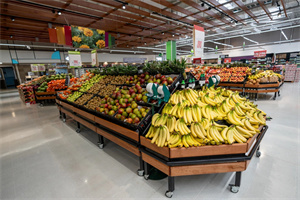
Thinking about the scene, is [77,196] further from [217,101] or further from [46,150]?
[217,101]

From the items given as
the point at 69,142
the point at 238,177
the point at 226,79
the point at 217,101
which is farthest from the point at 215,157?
the point at 226,79

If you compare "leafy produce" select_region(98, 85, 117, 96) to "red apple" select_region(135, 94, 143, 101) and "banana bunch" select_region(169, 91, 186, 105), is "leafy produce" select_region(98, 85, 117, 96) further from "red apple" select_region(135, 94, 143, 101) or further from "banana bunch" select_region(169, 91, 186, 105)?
"banana bunch" select_region(169, 91, 186, 105)

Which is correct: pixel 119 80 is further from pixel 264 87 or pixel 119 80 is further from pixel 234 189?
pixel 264 87

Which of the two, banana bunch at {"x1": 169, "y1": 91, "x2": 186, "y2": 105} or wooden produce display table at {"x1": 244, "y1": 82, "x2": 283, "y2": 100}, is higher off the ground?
banana bunch at {"x1": 169, "y1": 91, "x2": 186, "y2": 105}

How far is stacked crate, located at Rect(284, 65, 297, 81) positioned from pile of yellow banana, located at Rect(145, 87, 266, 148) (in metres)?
16.6

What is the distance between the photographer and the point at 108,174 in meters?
2.28

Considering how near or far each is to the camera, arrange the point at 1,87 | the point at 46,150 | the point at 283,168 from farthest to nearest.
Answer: the point at 1,87 < the point at 46,150 < the point at 283,168

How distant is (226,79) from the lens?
7484 mm

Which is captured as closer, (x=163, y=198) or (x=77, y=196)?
(x=163, y=198)

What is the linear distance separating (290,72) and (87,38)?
18157 mm

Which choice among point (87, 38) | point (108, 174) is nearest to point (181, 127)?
point (108, 174)

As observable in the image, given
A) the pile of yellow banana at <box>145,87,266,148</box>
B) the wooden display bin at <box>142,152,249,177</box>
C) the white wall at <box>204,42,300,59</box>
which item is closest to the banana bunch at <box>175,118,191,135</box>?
the pile of yellow banana at <box>145,87,266,148</box>

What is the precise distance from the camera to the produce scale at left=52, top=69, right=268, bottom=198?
1.65 metres

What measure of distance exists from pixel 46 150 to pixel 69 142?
46cm
